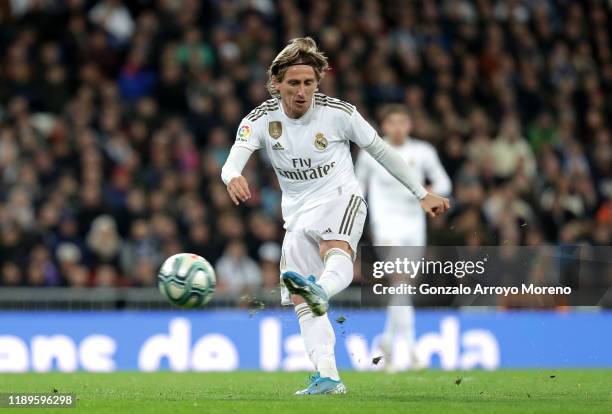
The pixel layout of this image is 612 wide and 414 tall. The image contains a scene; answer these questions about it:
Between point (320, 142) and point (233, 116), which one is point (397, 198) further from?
point (233, 116)

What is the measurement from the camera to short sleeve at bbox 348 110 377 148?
873 centimetres

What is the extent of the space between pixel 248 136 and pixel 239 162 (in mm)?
237

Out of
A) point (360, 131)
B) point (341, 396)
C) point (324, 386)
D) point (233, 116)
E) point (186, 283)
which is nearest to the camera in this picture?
point (341, 396)

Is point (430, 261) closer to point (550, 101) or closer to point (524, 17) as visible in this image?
point (550, 101)

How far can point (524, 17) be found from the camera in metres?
21.8

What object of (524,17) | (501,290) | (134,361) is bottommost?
(134,361)

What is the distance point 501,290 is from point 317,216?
89.7 inches

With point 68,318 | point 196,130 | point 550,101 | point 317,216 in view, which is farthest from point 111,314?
point 550,101

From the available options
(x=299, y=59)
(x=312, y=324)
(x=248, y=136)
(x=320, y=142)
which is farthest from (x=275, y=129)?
(x=312, y=324)

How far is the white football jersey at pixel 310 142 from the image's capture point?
8.70 m

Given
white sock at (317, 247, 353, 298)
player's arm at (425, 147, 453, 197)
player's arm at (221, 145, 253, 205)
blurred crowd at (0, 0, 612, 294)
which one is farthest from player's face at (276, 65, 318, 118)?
blurred crowd at (0, 0, 612, 294)

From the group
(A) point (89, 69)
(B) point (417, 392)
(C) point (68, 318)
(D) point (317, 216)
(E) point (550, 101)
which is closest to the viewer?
(D) point (317, 216)

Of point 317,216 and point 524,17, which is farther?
point 524,17

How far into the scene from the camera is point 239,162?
861 centimetres
